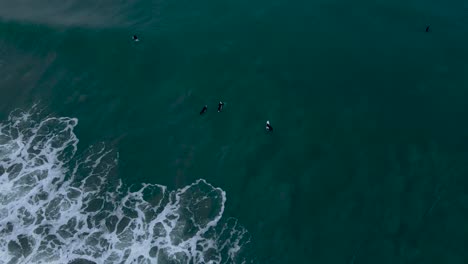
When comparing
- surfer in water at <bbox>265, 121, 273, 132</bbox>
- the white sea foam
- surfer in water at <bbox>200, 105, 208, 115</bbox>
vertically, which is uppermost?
surfer in water at <bbox>200, 105, 208, 115</bbox>

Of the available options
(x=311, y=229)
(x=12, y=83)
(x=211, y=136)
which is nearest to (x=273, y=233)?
(x=311, y=229)

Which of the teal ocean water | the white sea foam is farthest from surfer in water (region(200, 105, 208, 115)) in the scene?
the white sea foam

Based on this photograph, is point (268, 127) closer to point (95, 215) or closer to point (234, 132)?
point (234, 132)

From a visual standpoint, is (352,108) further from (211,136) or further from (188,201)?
(188,201)

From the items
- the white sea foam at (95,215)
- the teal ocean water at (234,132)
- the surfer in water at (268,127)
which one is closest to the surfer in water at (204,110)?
the teal ocean water at (234,132)

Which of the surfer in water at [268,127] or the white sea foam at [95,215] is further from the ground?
the surfer in water at [268,127]

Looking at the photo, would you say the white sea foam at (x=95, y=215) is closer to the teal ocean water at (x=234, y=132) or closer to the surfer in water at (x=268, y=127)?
the teal ocean water at (x=234, y=132)

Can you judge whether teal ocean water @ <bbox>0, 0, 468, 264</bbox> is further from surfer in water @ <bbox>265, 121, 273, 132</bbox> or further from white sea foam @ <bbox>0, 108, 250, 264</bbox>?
surfer in water @ <bbox>265, 121, 273, 132</bbox>
